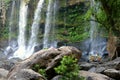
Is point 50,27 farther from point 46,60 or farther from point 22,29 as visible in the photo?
point 46,60

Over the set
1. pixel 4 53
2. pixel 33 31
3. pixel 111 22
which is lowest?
pixel 4 53

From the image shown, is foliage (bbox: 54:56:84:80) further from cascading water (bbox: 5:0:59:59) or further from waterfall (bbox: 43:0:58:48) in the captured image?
waterfall (bbox: 43:0:58:48)

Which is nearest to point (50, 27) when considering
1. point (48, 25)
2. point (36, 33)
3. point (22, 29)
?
point (48, 25)

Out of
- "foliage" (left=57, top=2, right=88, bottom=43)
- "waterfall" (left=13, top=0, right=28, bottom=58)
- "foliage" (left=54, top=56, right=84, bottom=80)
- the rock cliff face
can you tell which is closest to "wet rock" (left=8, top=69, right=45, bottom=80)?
"foliage" (left=54, top=56, right=84, bottom=80)

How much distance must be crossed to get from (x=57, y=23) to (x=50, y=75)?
59.6 ft

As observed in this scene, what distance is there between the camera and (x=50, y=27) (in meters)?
29.6

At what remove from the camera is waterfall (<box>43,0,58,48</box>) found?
93.5 feet

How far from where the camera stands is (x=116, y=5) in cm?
1245

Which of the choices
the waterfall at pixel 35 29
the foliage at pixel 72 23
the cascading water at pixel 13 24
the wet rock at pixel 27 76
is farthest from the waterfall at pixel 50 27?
the wet rock at pixel 27 76

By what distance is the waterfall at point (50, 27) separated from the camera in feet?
93.5

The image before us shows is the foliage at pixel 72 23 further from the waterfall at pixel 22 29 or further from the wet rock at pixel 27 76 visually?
the wet rock at pixel 27 76

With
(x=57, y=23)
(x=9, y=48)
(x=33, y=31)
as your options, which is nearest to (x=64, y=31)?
(x=57, y=23)

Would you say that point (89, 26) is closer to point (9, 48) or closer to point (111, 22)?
point (9, 48)

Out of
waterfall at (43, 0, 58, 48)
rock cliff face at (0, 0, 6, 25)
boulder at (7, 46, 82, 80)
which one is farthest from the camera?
rock cliff face at (0, 0, 6, 25)
